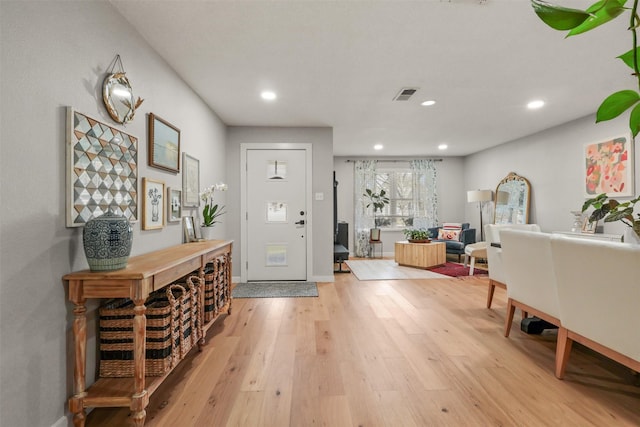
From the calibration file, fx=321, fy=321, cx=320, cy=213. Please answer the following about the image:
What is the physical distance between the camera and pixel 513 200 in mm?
5781

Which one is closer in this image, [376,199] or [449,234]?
[449,234]

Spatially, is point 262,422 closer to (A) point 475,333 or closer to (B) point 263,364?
(B) point 263,364

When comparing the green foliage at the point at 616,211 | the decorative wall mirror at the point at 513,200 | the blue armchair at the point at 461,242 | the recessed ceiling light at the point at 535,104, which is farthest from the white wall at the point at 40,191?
the blue armchair at the point at 461,242

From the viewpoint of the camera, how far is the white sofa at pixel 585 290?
1624 mm

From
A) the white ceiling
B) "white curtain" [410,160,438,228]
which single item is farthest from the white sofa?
"white curtain" [410,160,438,228]

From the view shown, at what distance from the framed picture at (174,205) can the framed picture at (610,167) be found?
4.84 m

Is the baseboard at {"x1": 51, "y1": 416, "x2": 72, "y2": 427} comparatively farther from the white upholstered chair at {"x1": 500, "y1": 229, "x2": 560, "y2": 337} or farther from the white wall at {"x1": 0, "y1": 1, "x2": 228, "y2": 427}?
the white upholstered chair at {"x1": 500, "y1": 229, "x2": 560, "y2": 337}

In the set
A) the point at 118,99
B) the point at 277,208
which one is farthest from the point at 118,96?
the point at 277,208

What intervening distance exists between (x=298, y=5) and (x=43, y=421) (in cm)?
254

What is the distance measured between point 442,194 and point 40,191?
7.62 meters

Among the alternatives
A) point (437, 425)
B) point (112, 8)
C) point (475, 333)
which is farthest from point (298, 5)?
point (475, 333)

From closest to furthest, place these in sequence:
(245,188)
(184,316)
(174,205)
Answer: (184,316), (174,205), (245,188)

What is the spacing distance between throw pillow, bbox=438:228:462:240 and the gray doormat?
355cm

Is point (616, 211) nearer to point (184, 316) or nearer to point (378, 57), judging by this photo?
point (378, 57)
